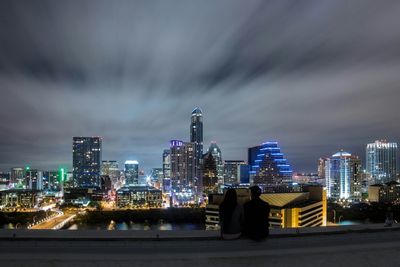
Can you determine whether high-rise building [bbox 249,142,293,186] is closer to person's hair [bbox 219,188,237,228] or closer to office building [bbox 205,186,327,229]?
office building [bbox 205,186,327,229]

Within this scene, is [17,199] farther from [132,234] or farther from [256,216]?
[256,216]

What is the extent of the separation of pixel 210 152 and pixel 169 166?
13043 mm

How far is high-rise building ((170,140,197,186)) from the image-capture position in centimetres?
8544

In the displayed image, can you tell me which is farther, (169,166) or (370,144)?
(370,144)

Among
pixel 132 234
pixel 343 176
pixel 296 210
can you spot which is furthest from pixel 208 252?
pixel 343 176

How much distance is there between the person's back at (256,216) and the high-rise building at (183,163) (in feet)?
265

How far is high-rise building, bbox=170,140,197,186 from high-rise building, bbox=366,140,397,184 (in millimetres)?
46290

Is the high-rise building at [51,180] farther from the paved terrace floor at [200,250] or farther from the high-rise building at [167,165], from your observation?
the paved terrace floor at [200,250]

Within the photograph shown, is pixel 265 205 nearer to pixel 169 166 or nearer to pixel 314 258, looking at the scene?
pixel 314 258

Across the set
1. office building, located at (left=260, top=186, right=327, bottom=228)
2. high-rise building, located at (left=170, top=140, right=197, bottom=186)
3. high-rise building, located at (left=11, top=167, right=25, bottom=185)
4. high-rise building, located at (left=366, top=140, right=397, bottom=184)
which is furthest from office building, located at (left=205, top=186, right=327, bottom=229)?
high-rise building, located at (left=11, top=167, right=25, bottom=185)

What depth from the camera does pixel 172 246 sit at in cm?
360

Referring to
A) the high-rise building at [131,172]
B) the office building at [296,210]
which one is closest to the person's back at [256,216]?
the office building at [296,210]

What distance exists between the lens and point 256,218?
3400mm

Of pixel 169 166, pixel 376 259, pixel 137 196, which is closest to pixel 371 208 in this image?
pixel 137 196
